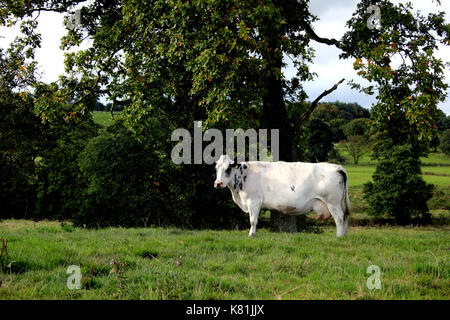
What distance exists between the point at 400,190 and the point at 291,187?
29641 mm

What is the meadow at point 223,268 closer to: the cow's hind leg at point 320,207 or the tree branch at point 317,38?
the cow's hind leg at point 320,207

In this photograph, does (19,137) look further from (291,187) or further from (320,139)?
(320,139)

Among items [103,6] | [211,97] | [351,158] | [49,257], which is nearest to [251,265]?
[49,257]

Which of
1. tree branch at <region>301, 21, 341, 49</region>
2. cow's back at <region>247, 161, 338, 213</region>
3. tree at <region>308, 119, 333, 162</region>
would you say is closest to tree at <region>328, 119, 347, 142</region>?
tree at <region>308, 119, 333, 162</region>

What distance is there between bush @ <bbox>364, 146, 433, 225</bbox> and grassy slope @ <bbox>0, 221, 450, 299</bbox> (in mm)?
29803

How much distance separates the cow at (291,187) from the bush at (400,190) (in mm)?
28654

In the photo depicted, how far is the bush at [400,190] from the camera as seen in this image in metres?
37.5

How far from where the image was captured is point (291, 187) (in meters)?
11.7

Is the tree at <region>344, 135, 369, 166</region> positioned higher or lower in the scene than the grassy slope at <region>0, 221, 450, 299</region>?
higher

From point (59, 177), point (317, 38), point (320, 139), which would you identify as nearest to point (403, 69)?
point (317, 38)

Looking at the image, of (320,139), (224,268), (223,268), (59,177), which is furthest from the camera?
(320,139)

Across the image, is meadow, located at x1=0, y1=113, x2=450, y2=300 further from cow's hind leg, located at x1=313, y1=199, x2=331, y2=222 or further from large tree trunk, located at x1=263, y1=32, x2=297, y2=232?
large tree trunk, located at x1=263, y1=32, x2=297, y2=232

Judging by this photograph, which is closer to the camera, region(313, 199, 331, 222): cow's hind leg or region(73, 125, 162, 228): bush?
region(313, 199, 331, 222): cow's hind leg

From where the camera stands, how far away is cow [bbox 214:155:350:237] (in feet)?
37.9
